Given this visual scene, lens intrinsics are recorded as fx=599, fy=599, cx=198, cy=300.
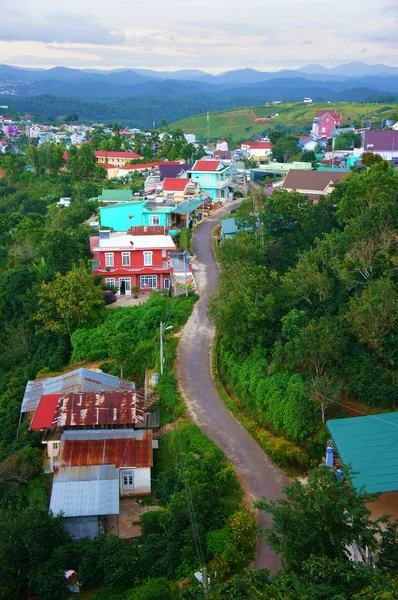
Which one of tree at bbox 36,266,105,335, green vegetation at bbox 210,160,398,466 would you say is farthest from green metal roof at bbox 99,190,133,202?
tree at bbox 36,266,105,335

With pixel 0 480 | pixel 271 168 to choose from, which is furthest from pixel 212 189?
pixel 0 480

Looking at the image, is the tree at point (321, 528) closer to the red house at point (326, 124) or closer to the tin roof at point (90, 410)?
the tin roof at point (90, 410)

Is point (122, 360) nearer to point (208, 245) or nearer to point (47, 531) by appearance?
point (47, 531)

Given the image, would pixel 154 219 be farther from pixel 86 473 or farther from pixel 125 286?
pixel 86 473

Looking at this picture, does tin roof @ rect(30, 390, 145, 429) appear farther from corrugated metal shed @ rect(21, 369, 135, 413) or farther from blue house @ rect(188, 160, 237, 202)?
blue house @ rect(188, 160, 237, 202)

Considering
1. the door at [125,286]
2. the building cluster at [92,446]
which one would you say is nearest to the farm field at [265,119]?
the door at [125,286]

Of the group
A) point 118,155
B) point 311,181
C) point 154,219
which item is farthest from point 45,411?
point 118,155
